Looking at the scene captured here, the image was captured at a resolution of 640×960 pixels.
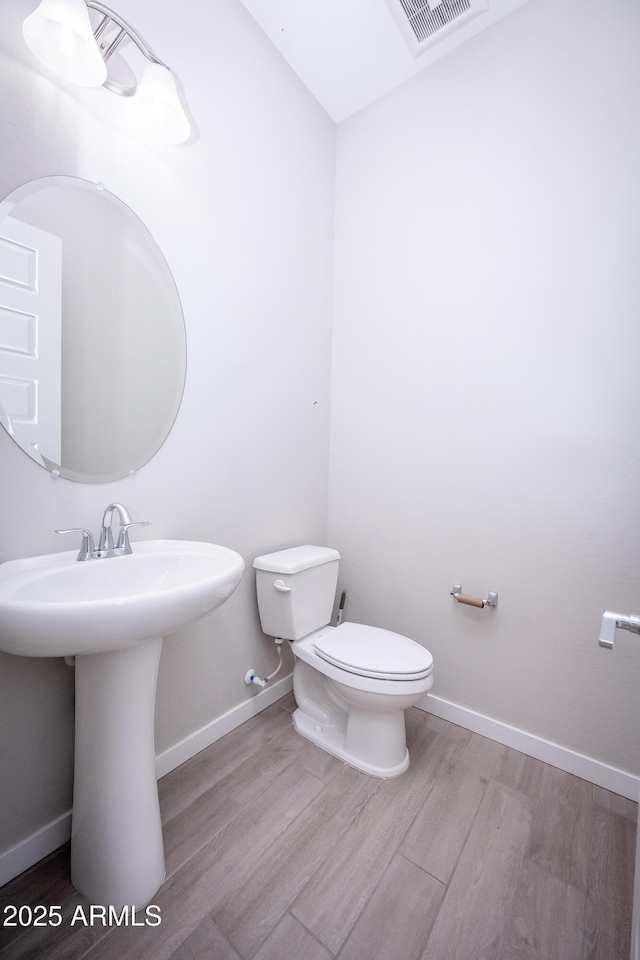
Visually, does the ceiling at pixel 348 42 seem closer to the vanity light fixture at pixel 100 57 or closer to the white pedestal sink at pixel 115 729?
the vanity light fixture at pixel 100 57

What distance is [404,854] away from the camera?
1094 millimetres

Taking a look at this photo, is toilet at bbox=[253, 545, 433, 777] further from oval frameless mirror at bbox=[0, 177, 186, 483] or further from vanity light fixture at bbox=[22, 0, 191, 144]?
vanity light fixture at bbox=[22, 0, 191, 144]

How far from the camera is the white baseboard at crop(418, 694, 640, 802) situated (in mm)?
1321

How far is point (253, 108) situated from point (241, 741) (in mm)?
2394

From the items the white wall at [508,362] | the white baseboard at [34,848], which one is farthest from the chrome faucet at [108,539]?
the white wall at [508,362]

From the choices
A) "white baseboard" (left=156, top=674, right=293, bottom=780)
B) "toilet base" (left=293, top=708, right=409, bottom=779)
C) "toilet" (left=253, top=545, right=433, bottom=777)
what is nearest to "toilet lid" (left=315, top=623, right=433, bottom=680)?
"toilet" (left=253, top=545, right=433, bottom=777)

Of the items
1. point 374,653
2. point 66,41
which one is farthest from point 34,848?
point 66,41

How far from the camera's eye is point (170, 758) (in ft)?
4.42

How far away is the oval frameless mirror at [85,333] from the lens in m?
0.98

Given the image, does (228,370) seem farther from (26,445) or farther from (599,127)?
(599,127)

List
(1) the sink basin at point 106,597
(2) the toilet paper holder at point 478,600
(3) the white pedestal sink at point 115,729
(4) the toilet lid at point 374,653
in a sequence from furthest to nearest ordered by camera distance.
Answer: (2) the toilet paper holder at point 478,600, (4) the toilet lid at point 374,653, (3) the white pedestal sink at point 115,729, (1) the sink basin at point 106,597

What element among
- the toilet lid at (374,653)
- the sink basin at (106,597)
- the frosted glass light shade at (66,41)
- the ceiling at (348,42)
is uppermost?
the ceiling at (348,42)

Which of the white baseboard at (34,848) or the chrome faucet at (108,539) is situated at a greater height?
the chrome faucet at (108,539)

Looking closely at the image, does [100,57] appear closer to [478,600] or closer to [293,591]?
[293,591]
